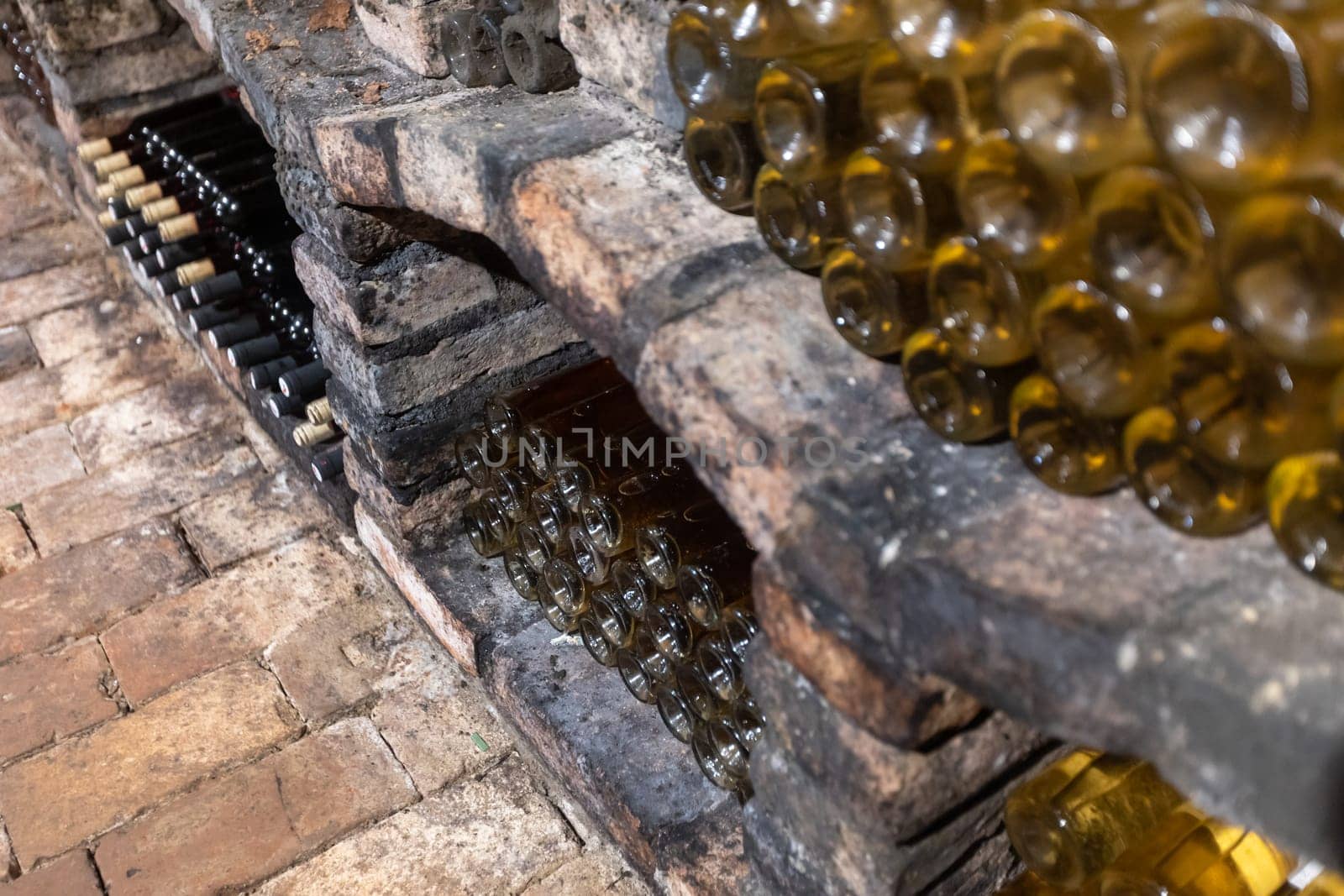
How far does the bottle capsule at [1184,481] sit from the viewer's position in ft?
3.22

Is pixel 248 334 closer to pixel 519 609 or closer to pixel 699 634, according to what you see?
pixel 519 609

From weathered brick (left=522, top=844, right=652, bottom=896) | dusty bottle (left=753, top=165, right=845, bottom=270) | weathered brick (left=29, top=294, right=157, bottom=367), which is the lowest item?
weathered brick (left=522, top=844, right=652, bottom=896)

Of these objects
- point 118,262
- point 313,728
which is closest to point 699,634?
point 313,728

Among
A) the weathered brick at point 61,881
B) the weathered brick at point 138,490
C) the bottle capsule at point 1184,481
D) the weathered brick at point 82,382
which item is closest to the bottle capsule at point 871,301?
the bottle capsule at point 1184,481

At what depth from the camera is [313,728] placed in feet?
8.70

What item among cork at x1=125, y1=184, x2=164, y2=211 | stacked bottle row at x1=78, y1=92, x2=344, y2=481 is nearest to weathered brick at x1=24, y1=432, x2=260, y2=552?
stacked bottle row at x1=78, y1=92, x2=344, y2=481

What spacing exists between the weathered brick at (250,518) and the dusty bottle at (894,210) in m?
2.50

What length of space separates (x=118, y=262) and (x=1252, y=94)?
472 cm

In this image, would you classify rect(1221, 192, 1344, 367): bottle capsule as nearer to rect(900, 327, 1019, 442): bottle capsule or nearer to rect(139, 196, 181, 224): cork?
rect(900, 327, 1019, 442): bottle capsule

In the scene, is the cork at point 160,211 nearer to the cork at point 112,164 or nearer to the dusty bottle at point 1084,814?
the cork at point 112,164

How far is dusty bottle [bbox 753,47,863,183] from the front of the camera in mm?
1160

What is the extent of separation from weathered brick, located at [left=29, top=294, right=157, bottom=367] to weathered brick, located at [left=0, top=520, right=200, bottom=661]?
3.91 ft

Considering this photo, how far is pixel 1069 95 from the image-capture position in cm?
86

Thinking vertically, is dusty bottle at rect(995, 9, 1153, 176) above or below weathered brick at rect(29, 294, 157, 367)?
above
